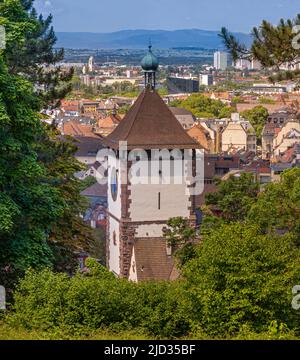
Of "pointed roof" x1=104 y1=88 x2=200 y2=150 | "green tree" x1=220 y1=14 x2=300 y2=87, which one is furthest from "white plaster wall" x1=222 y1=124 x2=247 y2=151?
"green tree" x1=220 y1=14 x2=300 y2=87

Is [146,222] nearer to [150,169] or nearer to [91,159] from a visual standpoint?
[150,169]

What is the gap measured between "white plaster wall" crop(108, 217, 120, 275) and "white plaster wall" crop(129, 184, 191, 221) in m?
0.87

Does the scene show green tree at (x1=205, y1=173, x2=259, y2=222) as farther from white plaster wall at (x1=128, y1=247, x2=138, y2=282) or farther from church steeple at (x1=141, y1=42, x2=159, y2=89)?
church steeple at (x1=141, y1=42, x2=159, y2=89)

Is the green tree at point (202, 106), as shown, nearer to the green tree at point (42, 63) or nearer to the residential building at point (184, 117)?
the residential building at point (184, 117)

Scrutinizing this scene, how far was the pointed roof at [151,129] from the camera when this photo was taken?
3042cm

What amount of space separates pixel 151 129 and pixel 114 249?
396 centimetres

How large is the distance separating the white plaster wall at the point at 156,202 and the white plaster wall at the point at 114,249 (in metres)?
0.87

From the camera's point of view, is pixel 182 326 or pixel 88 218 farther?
pixel 88 218

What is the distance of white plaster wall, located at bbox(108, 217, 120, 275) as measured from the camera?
30.9 meters

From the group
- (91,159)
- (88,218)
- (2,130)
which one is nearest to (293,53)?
(2,130)

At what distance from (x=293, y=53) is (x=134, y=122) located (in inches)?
471

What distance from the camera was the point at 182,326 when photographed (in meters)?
16.3

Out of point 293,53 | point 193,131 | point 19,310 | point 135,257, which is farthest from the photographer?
point 193,131
